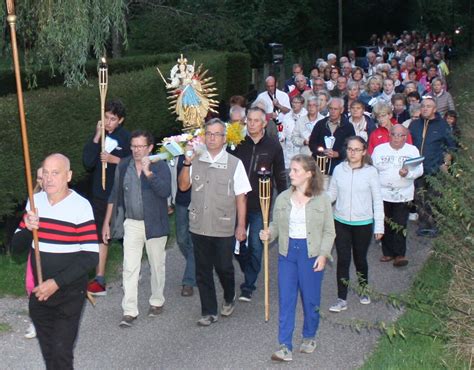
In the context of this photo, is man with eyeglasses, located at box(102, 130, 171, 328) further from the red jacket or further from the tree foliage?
the tree foliage

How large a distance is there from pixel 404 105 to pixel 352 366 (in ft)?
23.2

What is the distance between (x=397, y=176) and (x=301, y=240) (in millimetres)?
3441

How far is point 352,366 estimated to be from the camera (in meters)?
7.35

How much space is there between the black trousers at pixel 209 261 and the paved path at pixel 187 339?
255 millimetres

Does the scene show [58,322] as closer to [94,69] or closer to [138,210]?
[138,210]

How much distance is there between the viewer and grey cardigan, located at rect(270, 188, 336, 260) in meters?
7.36

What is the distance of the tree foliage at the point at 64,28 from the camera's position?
11.9 meters

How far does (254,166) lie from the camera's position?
9.05 m

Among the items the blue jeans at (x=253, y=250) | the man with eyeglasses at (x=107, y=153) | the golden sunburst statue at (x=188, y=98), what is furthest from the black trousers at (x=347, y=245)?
the man with eyeglasses at (x=107, y=153)

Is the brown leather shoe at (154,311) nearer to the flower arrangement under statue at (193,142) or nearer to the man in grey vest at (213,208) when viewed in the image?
the man in grey vest at (213,208)

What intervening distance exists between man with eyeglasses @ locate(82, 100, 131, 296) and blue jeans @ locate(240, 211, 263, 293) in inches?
58.9

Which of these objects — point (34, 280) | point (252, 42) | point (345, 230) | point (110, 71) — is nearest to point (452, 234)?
point (345, 230)

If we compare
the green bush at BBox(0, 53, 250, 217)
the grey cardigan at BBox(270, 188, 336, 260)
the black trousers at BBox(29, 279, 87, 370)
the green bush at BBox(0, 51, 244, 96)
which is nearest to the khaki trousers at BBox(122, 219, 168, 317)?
the grey cardigan at BBox(270, 188, 336, 260)

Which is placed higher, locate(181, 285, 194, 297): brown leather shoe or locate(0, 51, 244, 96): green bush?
locate(0, 51, 244, 96): green bush
